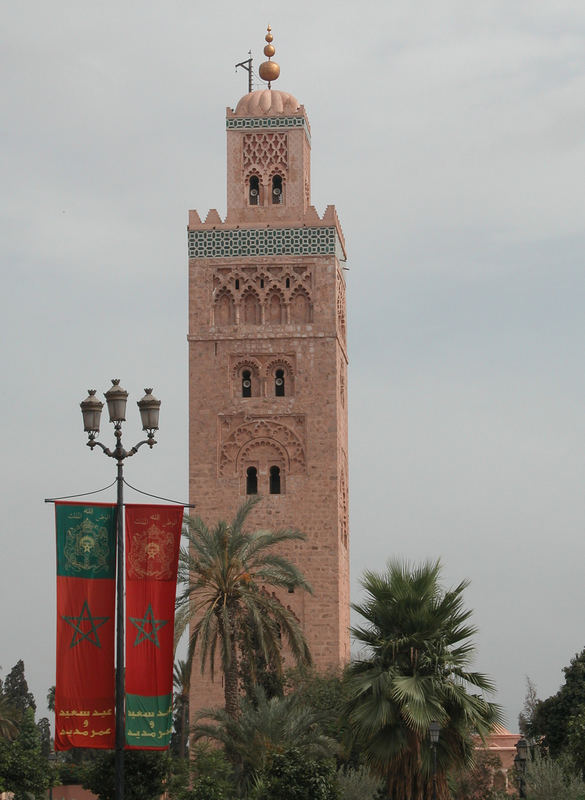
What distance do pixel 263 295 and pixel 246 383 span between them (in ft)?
7.99

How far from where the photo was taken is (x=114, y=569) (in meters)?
20.3

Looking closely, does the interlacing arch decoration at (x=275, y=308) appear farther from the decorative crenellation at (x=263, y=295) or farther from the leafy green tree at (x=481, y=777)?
the leafy green tree at (x=481, y=777)

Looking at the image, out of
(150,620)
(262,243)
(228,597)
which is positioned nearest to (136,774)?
(150,620)

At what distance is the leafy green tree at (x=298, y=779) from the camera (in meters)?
22.9

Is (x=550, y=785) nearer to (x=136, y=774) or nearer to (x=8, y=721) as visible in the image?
(x=136, y=774)

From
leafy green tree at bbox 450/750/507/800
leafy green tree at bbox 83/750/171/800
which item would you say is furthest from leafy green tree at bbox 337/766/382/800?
leafy green tree at bbox 450/750/507/800

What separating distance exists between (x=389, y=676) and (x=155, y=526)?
5.34 meters

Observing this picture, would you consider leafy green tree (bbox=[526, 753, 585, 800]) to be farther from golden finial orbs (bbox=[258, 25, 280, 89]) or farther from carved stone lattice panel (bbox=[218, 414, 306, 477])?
golden finial orbs (bbox=[258, 25, 280, 89])

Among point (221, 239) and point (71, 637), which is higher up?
point (221, 239)

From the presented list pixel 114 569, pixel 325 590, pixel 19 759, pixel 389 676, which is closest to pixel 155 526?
pixel 114 569

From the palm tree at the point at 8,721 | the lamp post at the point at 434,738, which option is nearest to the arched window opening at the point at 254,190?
the palm tree at the point at 8,721

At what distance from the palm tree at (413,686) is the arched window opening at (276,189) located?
72.3ft

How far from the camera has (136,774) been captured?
21359mm

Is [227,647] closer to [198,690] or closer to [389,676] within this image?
[389,676]
